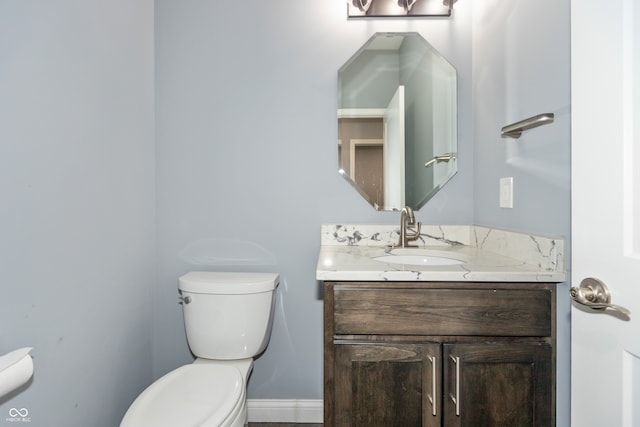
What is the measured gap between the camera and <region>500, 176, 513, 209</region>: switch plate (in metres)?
1.29

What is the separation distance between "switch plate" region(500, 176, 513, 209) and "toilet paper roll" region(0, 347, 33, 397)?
1525 mm

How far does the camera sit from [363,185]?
163 centimetres

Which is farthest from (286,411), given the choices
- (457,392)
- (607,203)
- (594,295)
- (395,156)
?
(607,203)

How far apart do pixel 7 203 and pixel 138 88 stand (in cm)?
82

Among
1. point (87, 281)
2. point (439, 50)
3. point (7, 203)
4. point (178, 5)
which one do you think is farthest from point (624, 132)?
point (178, 5)

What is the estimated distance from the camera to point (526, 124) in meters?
1.11

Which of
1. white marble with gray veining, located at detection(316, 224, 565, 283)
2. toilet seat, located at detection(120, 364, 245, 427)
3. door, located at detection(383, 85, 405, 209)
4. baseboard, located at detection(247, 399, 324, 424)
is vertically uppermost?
door, located at detection(383, 85, 405, 209)

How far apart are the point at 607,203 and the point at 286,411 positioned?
1.57m

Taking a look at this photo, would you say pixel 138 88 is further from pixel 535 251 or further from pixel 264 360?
pixel 535 251

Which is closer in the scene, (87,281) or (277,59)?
(87,281)

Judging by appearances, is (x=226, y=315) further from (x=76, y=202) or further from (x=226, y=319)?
(x=76, y=202)

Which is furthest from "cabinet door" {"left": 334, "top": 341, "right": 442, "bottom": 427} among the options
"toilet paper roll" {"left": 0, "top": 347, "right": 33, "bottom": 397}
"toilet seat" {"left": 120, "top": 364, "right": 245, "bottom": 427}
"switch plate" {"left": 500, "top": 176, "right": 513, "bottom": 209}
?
"toilet paper roll" {"left": 0, "top": 347, "right": 33, "bottom": 397}

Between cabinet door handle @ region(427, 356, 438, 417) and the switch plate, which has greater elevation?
the switch plate

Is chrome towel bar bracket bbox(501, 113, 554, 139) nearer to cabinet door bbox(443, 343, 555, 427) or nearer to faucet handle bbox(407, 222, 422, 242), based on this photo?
faucet handle bbox(407, 222, 422, 242)
